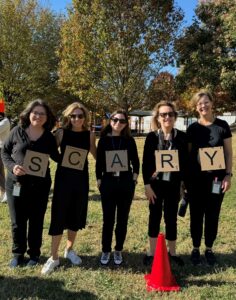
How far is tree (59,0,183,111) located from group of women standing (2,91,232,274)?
1686 cm

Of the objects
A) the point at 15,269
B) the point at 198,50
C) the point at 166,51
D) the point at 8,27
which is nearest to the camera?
the point at 15,269

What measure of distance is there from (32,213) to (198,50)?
15.6 m

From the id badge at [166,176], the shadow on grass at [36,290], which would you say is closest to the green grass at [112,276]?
the shadow on grass at [36,290]

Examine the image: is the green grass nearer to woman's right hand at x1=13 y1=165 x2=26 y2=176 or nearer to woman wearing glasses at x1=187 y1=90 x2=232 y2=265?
woman wearing glasses at x1=187 y1=90 x2=232 y2=265

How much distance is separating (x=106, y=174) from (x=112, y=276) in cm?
125

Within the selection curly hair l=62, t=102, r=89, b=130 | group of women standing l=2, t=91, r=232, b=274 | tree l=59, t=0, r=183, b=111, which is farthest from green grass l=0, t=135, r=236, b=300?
tree l=59, t=0, r=183, b=111

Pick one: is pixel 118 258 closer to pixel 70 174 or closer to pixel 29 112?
pixel 70 174

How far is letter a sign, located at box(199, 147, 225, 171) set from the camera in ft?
15.9

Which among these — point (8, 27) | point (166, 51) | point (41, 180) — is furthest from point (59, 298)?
point (8, 27)

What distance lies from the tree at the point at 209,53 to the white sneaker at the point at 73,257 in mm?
12232

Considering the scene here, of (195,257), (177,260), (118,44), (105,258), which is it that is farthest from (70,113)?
(118,44)

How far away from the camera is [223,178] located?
5.02m

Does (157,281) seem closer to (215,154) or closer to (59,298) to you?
(59,298)

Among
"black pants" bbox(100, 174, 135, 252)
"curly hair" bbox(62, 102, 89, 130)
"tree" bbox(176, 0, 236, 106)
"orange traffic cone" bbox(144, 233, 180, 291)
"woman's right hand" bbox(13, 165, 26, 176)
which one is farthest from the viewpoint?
"tree" bbox(176, 0, 236, 106)
